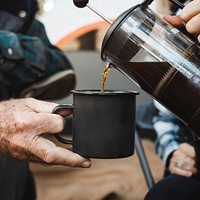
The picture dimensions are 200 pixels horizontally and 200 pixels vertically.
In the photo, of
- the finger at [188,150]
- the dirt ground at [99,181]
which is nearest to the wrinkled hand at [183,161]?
the finger at [188,150]

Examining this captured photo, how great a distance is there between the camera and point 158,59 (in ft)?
2.38

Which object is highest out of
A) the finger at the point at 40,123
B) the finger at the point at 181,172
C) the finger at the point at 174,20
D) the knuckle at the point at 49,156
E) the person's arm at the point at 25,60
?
the finger at the point at 174,20

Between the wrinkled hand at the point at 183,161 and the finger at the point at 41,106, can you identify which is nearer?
the finger at the point at 41,106

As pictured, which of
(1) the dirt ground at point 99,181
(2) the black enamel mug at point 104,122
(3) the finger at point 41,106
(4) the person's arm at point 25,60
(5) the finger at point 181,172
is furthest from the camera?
(1) the dirt ground at point 99,181

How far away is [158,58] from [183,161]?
479 millimetres

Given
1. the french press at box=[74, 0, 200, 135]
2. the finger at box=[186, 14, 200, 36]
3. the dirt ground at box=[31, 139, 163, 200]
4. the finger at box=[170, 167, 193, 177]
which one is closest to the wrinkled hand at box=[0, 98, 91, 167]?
the french press at box=[74, 0, 200, 135]

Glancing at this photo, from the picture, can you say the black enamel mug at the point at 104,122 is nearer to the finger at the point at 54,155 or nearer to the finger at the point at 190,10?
the finger at the point at 54,155

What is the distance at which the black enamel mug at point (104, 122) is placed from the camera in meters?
0.70

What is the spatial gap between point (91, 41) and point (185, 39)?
1.42 m

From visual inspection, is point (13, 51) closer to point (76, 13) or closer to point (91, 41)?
point (76, 13)

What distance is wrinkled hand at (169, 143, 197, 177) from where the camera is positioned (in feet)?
3.65

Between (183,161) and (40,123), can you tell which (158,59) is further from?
(183,161)

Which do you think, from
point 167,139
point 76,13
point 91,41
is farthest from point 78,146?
point 91,41

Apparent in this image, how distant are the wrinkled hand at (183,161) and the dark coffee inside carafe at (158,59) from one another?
381 mm
